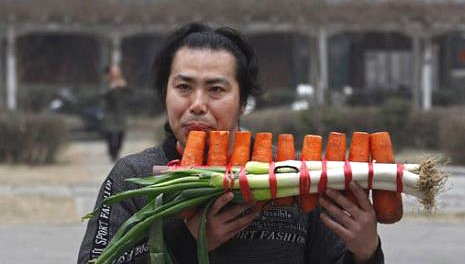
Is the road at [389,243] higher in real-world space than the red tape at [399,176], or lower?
lower

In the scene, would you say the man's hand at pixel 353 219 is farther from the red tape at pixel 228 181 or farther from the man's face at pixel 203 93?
the man's face at pixel 203 93

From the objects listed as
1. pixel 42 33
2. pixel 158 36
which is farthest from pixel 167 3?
pixel 42 33

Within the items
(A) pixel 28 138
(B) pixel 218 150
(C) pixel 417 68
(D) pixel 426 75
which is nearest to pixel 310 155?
(B) pixel 218 150

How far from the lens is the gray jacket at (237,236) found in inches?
100

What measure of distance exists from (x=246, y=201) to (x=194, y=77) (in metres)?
0.44

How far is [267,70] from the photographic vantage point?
32.8 meters

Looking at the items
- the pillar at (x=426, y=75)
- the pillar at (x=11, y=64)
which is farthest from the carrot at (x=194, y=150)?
the pillar at (x=11, y=64)

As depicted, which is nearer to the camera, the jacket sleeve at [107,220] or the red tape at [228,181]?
the red tape at [228,181]

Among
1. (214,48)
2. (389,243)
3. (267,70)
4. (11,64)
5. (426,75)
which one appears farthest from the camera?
(267,70)

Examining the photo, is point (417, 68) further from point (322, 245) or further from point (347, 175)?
point (347, 175)

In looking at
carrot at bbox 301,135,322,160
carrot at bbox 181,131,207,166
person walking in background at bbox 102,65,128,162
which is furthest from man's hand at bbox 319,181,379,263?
person walking in background at bbox 102,65,128,162

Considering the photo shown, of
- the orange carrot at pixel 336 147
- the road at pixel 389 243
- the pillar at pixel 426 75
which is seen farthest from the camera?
the pillar at pixel 426 75

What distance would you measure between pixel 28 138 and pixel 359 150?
50.5ft

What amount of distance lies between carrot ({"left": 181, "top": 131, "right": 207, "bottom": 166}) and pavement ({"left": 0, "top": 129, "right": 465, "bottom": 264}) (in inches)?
181
